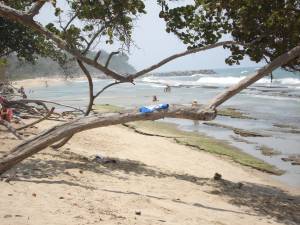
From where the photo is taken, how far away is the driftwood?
7.48 metres

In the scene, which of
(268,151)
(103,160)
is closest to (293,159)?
(268,151)

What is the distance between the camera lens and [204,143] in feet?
56.0

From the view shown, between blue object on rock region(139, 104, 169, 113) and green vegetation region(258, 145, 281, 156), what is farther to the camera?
green vegetation region(258, 145, 281, 156)

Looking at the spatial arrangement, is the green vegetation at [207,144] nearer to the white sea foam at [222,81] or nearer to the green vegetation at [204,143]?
the green vegetation at [204,143]

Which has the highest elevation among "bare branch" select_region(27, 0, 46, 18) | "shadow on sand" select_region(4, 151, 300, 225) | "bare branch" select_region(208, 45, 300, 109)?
"bare branch" select_region(27, 0, 46, 18)

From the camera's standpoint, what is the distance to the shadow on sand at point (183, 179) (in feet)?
26.3

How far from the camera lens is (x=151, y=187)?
8.61 meters

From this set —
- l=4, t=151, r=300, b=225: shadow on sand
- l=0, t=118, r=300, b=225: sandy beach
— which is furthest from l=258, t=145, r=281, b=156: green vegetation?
l=4, t=151, r=300, b=225: shadow on sand

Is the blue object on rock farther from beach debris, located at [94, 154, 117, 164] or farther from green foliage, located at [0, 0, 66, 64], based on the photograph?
green foliage, located at [0, 0, 66, 64]

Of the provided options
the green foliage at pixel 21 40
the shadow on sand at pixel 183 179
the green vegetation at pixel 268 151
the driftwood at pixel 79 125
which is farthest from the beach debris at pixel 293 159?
the green foliage at pixel 21 40

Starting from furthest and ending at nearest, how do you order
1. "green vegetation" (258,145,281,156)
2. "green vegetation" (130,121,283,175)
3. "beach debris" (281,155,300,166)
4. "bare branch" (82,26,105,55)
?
"green vegetation" (258,145,281,156), "beach debris" (281,155,300,166), "green vegetation" (130,121,283,175), "bare branch" (82,26,105,55)

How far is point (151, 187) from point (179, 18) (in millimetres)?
3888

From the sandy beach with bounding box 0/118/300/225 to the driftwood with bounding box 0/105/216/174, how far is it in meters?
0.43

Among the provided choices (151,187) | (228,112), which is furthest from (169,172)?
(228,112)
